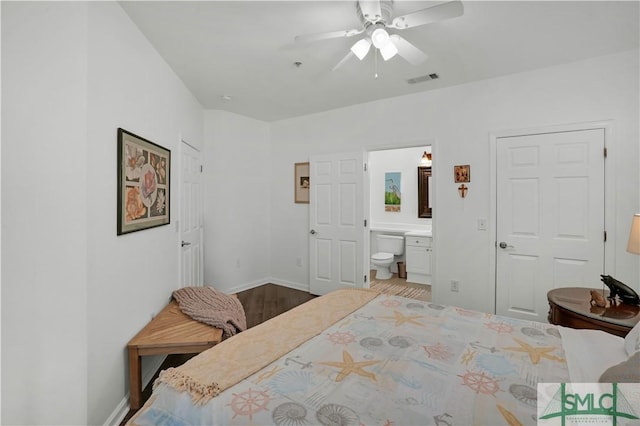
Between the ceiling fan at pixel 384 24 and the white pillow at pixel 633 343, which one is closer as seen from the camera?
the white pillow at pixel 633 343

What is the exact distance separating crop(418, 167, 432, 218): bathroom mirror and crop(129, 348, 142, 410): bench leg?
4625mm

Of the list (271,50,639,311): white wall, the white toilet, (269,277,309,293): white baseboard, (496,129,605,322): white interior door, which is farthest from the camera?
the white toilet

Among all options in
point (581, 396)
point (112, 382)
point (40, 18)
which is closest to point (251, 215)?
point (112, 382)

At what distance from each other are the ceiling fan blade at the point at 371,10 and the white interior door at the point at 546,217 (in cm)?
201

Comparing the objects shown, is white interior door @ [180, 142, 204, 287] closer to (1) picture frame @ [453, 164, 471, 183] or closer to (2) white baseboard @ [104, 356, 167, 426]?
(2) white baseboard @ [104, 356, 167, 426]

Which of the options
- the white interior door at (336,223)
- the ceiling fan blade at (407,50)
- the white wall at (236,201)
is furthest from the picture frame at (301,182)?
the ceiling fan blade at (407,50)

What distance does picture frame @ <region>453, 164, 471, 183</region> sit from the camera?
3317mm

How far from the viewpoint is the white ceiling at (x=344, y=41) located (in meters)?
2.02

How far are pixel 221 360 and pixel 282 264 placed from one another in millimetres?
3509

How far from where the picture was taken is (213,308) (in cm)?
262

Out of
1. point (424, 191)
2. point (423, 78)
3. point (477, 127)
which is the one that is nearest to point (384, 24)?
point (423, 78)

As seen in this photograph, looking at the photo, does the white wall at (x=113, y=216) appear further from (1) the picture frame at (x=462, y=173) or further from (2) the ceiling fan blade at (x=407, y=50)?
(1) the picture frame at (x=462, y=173)

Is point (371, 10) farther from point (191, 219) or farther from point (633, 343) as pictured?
point (191, 219)

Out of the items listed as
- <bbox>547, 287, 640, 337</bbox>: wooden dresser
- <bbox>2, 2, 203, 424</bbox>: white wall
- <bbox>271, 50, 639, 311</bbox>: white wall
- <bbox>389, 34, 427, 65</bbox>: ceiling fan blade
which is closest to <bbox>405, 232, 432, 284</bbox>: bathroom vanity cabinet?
<bbox>271, 50, 639, 311</bbox>: white wall
